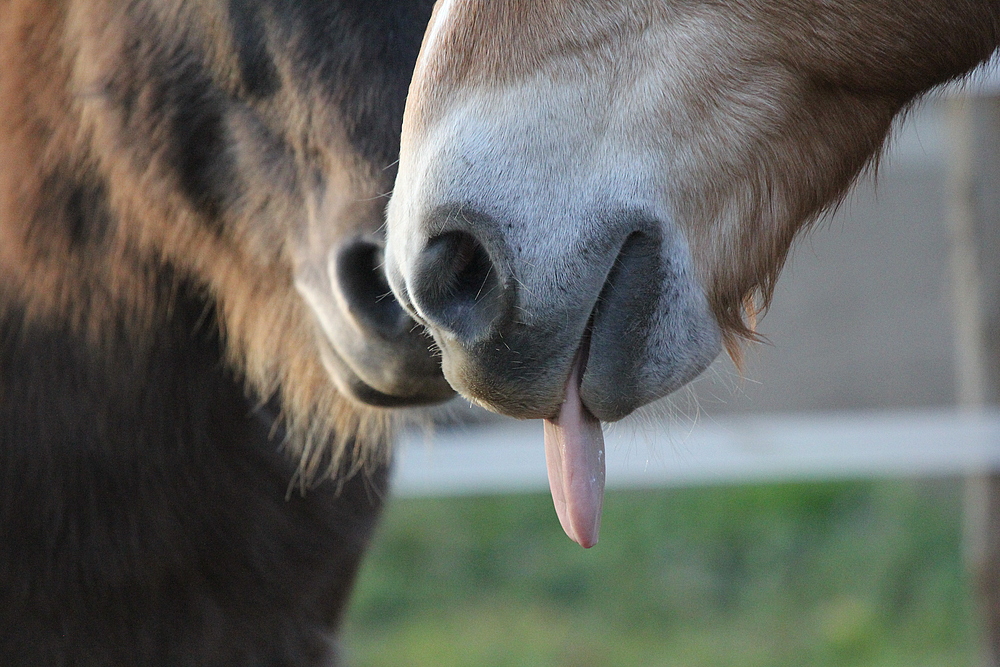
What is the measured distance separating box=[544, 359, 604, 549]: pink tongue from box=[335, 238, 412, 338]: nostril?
410mm

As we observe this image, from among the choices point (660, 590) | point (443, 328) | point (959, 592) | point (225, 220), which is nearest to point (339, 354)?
point (225, 220)

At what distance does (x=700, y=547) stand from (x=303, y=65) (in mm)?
3652

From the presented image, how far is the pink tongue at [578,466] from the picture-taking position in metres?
1.11

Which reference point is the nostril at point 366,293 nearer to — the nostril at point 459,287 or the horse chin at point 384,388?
the horse chin at point 384,388

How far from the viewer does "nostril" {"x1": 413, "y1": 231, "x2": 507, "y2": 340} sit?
1.05 metres

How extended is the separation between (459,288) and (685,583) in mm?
3737

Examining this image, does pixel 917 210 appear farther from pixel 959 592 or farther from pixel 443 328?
pixel 443 328

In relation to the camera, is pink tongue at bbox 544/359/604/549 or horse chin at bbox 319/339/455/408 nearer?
pink tongue at bbox 544/359/604/549

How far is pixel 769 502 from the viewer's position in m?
4.96

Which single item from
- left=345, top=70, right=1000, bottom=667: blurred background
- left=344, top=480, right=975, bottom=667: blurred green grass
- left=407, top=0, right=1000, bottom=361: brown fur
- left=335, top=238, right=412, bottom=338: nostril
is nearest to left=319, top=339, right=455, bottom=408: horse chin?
left=335, top=238, right=412, bottom=338: nostril

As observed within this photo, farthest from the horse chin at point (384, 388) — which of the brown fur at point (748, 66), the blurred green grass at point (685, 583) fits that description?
the blurred green grass at point (685, 583)

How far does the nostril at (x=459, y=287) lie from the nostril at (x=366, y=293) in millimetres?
397

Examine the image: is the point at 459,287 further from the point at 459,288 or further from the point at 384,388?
the point at 384,388

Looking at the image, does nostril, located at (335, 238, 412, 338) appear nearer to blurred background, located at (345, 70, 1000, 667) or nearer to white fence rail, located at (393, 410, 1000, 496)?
blurred background, located at (345, 70, 1000, 667)
